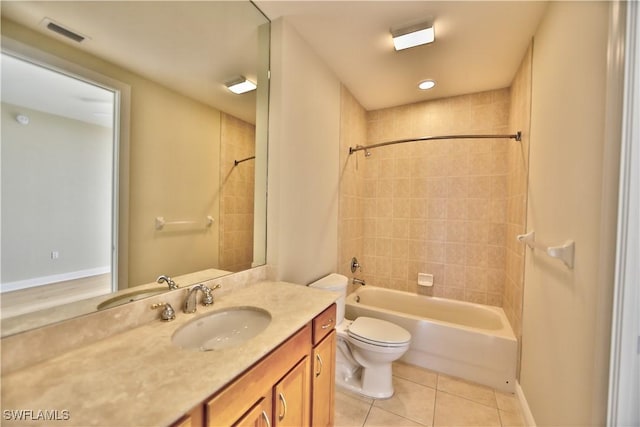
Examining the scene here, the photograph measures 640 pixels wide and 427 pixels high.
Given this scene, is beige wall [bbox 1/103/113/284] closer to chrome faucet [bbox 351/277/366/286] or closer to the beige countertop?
the beige countertop

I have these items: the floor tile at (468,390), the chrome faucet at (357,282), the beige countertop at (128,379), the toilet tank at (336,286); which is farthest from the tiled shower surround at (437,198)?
the beige countertop at (128,379)

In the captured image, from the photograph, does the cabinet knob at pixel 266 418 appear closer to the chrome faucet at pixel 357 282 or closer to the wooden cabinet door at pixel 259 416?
the wooden cabinet door at pixel 259 416

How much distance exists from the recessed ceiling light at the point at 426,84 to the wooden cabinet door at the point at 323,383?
231cm

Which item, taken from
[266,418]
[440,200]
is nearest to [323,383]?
[266,418]

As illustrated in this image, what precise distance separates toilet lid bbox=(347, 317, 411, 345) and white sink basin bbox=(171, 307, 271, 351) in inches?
36.2

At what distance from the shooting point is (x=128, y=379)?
660mm

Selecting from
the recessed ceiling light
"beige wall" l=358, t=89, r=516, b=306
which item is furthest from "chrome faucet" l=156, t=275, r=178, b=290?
the recessed ceiling light

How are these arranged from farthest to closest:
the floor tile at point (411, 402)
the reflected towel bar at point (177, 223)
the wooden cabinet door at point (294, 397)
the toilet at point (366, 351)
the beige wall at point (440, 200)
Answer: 1. the beige wall at point (440, 200)
2. the toilet at point (366, 351)
3. the floor tile at point (411, 402)
4. the reflected towel bar at point (177, 223)
5. the wooden cabinet door at point (294, 397)

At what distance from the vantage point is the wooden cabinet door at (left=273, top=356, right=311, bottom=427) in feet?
3.04

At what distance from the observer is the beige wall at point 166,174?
1060 mm

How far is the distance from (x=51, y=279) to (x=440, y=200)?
2.88 meters

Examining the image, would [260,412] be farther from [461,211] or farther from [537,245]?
[461,211]

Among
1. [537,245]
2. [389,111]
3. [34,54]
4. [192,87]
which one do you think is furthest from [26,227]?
[389,111]

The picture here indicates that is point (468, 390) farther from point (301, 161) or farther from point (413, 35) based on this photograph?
point (413, 35)
